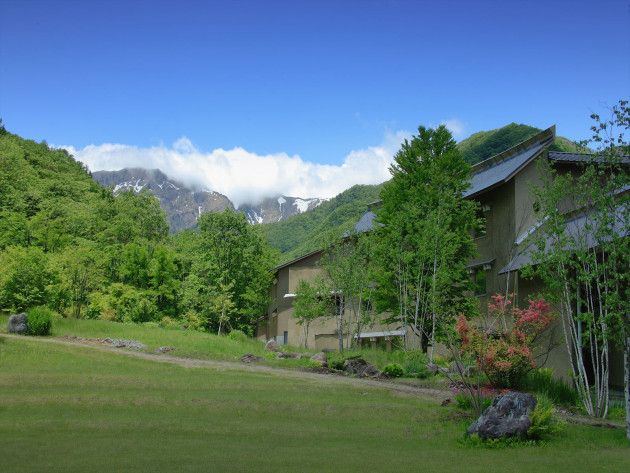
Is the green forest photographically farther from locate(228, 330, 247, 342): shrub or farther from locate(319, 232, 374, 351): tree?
locate(228, 330, 247, 342): shrub

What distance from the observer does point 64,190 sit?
216ft

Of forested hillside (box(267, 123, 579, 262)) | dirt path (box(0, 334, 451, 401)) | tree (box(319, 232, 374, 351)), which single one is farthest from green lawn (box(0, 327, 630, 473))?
forested hillside (box(267, 123, 579, 262))

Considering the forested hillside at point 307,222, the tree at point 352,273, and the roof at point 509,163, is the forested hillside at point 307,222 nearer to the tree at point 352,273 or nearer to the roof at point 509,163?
the roof at point 509,163

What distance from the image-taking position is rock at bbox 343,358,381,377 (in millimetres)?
21891

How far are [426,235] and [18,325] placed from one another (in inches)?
802

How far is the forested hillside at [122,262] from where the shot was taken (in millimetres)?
36625

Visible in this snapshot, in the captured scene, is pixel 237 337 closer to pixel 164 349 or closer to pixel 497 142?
pixel 164 349

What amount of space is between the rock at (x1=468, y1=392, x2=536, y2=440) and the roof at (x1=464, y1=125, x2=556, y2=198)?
1597cm

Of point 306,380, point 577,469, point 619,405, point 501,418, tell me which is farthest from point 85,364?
point 619,405

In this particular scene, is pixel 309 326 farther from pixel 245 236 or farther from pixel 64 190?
pixel 64 190

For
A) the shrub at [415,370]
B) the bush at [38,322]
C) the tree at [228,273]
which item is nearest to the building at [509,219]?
the shrub at [415,370]

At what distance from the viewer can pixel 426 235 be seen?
2545cm

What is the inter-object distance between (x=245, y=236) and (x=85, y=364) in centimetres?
2745

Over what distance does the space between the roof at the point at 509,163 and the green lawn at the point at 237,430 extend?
14.6m
